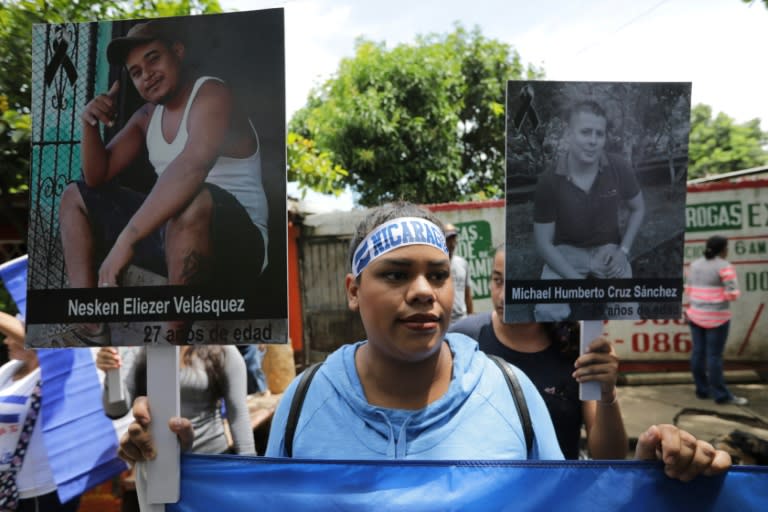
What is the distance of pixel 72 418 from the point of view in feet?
8.93

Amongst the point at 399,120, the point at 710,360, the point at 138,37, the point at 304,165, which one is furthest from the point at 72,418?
the point at 399,120

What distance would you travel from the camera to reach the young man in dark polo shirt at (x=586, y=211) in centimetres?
150

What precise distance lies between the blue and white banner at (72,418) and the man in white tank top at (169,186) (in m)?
1.44

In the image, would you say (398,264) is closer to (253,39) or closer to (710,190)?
(253,39)

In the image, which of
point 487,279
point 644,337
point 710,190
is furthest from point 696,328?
point 487,279

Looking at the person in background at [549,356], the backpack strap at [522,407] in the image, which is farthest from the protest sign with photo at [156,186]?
the person in background at [549,356]

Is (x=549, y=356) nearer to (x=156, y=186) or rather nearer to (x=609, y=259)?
(x=609, y=259)

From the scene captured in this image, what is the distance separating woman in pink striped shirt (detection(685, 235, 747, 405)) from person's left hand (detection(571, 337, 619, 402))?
17.8 feet

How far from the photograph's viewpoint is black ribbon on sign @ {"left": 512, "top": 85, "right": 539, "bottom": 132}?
149 cm

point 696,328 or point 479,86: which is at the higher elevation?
point 479,86

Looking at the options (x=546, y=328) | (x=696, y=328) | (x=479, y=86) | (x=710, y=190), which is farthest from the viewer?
(x=479, y=86)

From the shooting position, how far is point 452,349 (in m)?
1.56

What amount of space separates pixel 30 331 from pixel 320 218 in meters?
7.13

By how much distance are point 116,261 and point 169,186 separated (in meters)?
0.23
